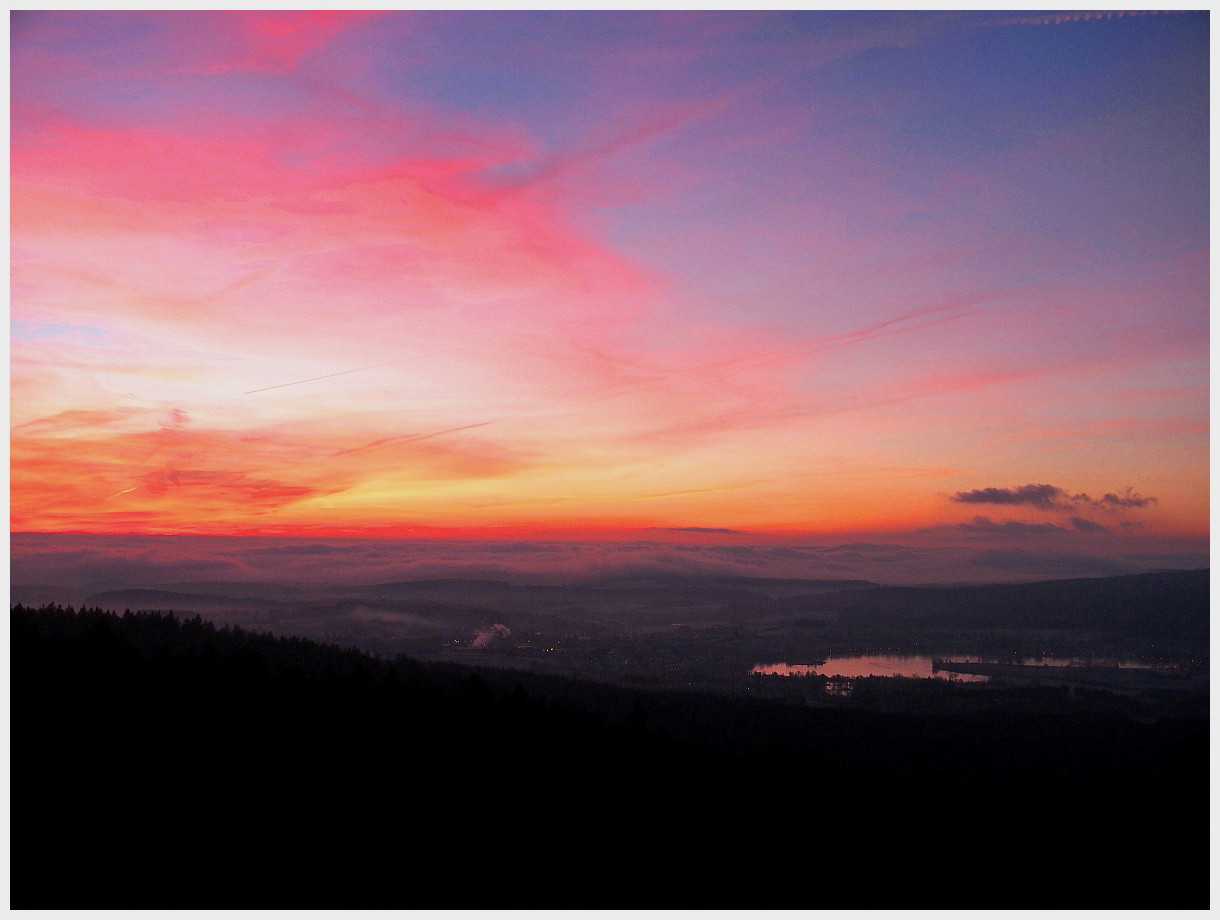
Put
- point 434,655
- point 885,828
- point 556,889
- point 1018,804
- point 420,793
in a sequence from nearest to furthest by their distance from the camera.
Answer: point 556,889, point 420,793, point 885,828, point 1018,804, point 434,655

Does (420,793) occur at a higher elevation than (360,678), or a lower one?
lower

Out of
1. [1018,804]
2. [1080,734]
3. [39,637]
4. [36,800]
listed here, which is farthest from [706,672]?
[36,800]

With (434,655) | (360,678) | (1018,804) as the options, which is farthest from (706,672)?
(360,678)

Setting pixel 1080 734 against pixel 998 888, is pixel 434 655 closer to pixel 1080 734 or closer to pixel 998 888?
pixel 1080 734

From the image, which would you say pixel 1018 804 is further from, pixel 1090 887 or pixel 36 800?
pixel 36 800

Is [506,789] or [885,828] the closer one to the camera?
[506,789]

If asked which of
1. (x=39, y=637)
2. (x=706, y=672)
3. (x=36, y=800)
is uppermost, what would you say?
(x=39, y=637)

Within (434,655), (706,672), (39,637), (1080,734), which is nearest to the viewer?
(39,637)
